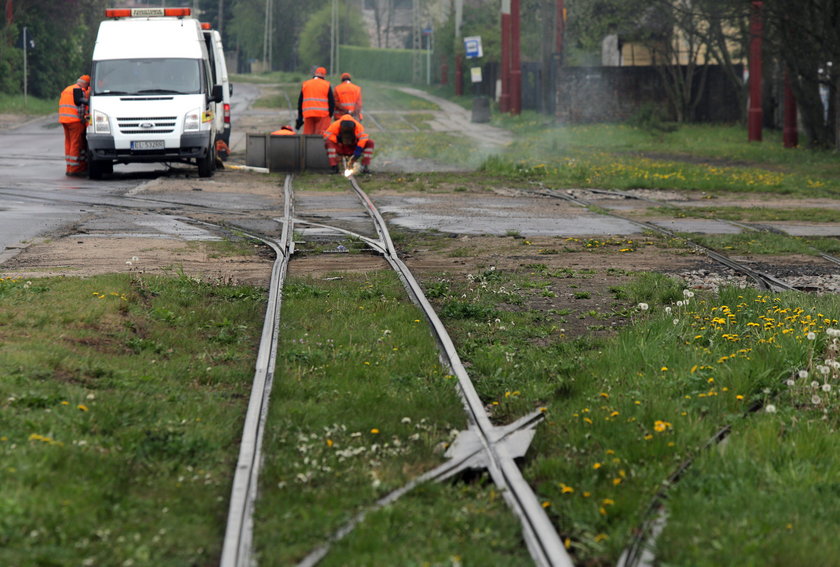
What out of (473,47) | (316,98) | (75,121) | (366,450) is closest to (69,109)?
(75,121)

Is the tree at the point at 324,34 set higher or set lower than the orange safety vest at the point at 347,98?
higher

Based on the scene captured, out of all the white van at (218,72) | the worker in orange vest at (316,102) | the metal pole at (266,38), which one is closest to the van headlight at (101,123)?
the white van at (218,72)

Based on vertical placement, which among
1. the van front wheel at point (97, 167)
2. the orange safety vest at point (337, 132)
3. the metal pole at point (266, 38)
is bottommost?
the van front wheel at point (97, 167)

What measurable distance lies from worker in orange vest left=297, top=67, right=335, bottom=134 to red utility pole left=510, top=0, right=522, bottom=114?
27.0m

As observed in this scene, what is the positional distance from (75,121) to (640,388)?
17.4 metres

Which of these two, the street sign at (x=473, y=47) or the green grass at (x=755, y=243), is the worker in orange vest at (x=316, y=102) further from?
the street sign at (x=473, y=47)

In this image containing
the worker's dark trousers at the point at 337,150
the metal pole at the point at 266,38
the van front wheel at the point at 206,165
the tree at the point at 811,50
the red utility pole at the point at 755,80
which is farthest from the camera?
the metal pole at the point at 266,38

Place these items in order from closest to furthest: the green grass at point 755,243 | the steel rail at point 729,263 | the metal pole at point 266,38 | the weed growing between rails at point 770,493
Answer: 1. the weed growing between rails at point 770,493
2. the steel rail at point 729,263
3. the green grass at point 755,243
4. the metal pole at point 266,38

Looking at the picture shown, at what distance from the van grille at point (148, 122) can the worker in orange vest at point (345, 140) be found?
293cm

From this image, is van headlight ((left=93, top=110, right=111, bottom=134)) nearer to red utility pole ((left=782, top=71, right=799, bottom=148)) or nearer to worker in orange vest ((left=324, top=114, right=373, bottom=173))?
worker in orange vest ((left=324, top=114, right=373, bottom=173))

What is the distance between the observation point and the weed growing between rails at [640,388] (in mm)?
4883

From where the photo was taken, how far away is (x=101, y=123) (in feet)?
69.2

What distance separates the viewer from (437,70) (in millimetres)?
92000

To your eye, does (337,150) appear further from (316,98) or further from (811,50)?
(811,50)
